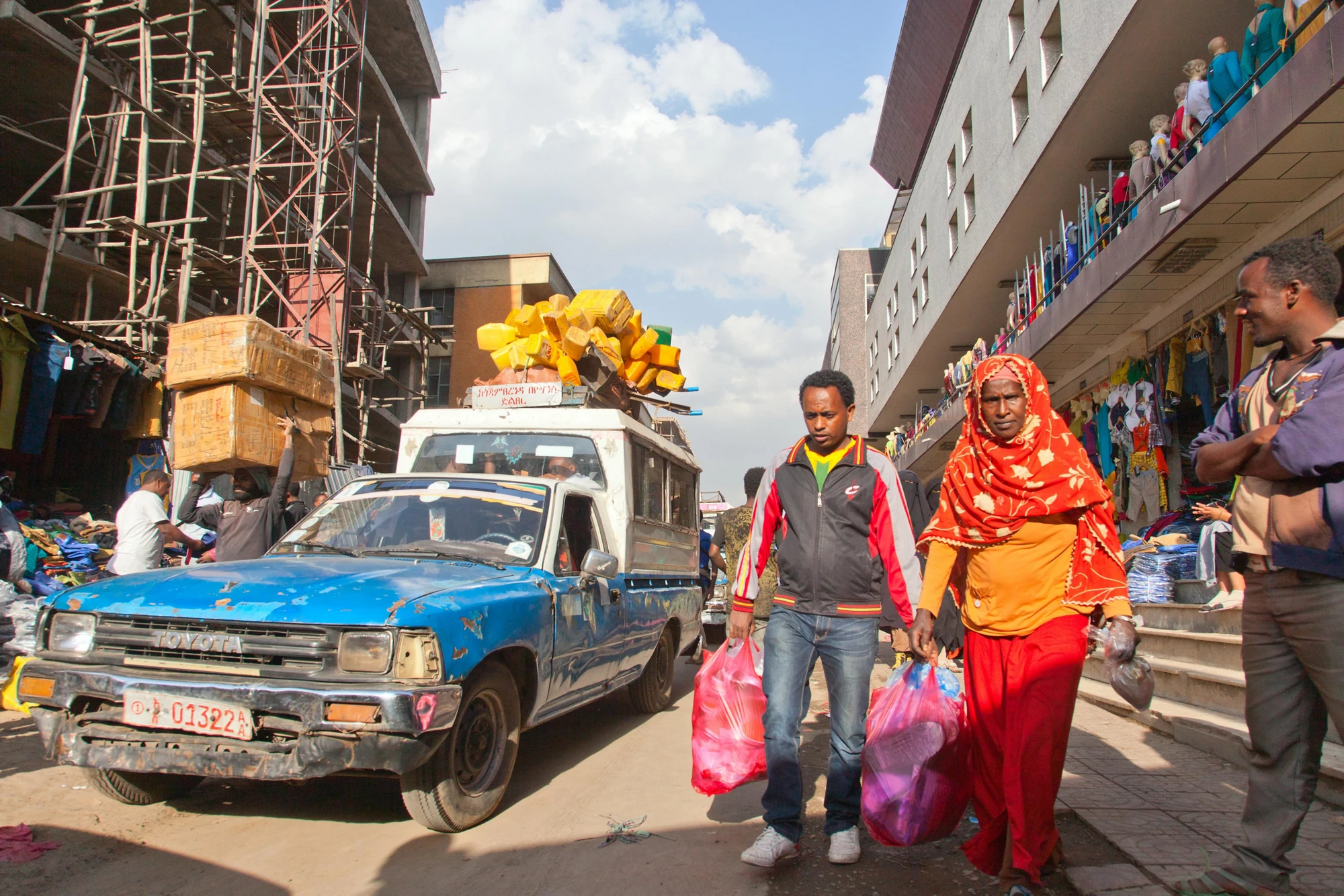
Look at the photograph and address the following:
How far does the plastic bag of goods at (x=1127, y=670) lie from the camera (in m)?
2.68

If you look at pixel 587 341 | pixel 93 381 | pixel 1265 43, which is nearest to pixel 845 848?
pixel 587 341

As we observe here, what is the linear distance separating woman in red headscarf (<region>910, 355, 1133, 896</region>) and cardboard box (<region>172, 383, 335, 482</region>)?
18.6 feet

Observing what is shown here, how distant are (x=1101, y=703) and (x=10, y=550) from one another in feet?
29.4

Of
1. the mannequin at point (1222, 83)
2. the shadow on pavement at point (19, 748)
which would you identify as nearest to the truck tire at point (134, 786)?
the shadow on pavement at point (19, 748)

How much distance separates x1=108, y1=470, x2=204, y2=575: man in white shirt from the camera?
6742mm

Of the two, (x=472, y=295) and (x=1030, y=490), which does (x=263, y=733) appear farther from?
(x=472, y=295)

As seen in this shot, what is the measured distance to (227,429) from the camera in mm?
6801

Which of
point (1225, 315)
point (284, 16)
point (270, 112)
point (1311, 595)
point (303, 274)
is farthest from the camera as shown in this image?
point (284, 16)

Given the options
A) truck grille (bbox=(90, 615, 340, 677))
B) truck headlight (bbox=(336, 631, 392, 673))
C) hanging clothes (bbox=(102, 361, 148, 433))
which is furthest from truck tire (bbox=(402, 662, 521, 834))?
hanging clothes (bbox=(102, 361, 148, 433))

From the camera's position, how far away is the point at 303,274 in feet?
56.6

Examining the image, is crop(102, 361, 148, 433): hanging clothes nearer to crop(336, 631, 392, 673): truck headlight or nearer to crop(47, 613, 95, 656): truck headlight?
crop(47, 613, 95, 656): truck headlight

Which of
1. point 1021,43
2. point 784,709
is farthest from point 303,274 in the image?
point 784,709

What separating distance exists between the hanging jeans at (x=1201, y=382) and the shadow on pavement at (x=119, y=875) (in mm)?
9565

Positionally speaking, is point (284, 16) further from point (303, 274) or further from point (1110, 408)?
point (1110, 408)
